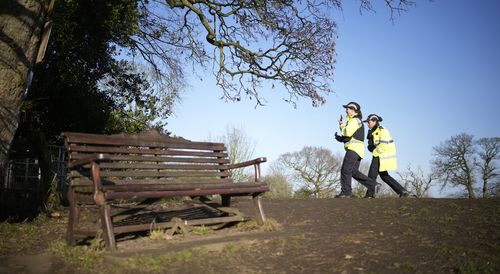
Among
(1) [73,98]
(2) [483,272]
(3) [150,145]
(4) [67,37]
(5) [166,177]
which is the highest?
(4) [67,37]

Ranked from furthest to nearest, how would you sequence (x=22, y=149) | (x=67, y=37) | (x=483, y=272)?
(x=67, y=37), (x=22, y=149), (x=483, y=272)

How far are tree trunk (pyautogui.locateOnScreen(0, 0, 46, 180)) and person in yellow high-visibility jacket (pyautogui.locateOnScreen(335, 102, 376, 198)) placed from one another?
19.1 feet

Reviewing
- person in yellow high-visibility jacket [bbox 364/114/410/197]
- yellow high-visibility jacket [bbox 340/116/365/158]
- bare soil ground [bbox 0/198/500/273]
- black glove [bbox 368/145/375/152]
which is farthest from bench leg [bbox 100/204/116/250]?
black glove [bbox 368/145/375/152]

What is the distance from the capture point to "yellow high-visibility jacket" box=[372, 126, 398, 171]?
9133 mm

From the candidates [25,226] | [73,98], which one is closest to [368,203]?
[25,226]

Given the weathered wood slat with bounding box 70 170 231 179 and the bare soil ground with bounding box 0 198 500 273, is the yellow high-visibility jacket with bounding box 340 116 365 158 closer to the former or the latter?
the bare soil ground with bounding box 0 198 500 273

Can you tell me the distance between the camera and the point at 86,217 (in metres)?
7.14

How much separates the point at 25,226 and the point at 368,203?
5233 mm

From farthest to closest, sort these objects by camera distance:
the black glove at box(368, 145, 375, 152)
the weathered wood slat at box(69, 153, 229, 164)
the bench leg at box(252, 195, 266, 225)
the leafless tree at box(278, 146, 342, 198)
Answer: the leafless tree at box(278, 146, 342, 198) → the black glove at box(368, 145, 375, 152) → the bench leg at box(252, 195, 266, 225) → the weathered wood slat at box(69, 153, 229, 164)

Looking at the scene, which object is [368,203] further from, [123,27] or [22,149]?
[123,27]

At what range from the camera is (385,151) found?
361 inches

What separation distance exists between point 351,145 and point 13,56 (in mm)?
6155

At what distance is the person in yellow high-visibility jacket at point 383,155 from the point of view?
29.8 feet

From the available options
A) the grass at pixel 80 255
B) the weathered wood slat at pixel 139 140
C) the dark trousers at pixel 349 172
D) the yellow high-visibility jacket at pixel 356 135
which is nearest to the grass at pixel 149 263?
the grass at pixel 80 255
